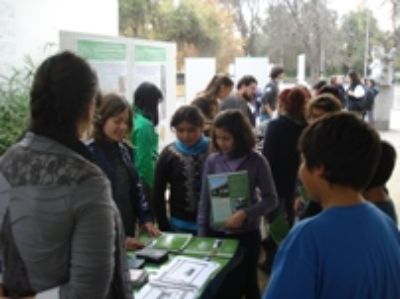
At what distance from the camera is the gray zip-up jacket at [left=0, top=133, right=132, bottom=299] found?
1.20 metres

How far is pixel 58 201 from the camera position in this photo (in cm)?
120

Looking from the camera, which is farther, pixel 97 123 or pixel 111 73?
pixel 111 73

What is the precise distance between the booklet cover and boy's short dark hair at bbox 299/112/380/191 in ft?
4.41

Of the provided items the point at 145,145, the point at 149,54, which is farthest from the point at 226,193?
the point at 149,54

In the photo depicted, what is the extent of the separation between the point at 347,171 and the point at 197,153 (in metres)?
1.71

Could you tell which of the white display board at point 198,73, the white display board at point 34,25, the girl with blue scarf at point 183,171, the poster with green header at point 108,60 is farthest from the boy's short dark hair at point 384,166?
the white display board at point 198,73

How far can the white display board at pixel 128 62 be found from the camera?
4027 millimetres

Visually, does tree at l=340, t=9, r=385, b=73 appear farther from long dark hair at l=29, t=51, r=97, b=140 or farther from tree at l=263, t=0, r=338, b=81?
long dark hair at l=29, t=51, r=97, b=140

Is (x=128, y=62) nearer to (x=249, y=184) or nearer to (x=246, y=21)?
(x=249, y=184)

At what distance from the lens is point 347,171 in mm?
1175

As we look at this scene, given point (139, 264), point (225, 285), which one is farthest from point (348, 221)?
point (225, 285)

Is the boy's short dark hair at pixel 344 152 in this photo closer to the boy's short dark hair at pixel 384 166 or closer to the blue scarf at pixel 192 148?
the boy's short dark hair at pixel 384 166

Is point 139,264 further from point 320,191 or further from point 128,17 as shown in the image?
point 128,17

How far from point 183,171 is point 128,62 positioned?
236 centimetres
